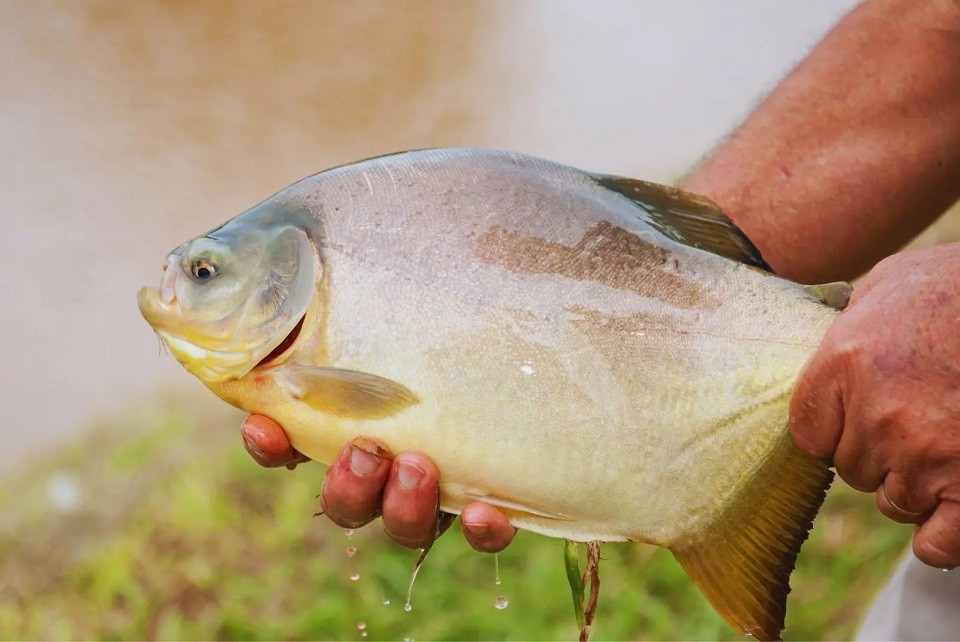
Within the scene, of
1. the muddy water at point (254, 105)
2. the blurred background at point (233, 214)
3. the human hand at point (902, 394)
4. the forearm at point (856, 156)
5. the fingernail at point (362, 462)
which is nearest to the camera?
the human hand at point (902, 394)

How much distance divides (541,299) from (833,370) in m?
0.48

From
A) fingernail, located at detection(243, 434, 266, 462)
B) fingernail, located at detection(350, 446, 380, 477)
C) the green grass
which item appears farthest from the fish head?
the green grass

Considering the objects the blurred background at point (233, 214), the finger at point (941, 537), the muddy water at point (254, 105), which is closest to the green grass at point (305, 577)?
the blurred background at point (233, 214)

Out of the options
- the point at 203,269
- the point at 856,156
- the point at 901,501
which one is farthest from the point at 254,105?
the point at 901,501

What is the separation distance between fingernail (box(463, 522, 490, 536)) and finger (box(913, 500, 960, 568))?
73cm

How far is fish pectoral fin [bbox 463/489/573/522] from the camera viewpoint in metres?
1.68

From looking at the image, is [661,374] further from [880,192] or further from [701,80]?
[701,80]

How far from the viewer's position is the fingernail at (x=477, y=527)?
5.71 feet

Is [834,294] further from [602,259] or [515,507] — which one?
[515,507]

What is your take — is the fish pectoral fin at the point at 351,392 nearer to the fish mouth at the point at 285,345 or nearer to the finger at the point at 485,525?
the fish mouth at the point at 285,345

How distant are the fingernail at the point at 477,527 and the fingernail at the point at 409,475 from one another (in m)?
0.13

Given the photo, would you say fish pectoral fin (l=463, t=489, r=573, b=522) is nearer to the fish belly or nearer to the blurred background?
the fish belly

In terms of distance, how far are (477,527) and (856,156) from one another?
1.38 metres

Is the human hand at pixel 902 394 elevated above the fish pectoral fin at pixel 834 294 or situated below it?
below
